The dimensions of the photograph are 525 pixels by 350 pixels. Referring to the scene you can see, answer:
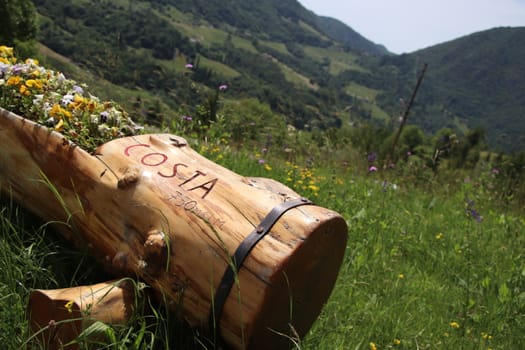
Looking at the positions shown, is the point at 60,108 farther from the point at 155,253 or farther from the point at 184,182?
the point at 155,253

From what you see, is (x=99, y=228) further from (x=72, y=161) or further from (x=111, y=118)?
(x=111, y=118)

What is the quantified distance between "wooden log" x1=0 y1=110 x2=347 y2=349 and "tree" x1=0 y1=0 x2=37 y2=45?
92.0ft

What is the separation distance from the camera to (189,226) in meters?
1.83

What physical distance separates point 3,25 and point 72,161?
1229 inches

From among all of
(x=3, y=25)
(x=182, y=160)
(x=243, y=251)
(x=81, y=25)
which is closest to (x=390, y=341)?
(x=243, y=251)

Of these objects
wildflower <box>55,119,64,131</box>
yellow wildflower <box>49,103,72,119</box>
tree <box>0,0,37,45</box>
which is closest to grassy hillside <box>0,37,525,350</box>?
yellow wildflower <box>49,103,72,119</box>

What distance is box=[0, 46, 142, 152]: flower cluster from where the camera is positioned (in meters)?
2.34

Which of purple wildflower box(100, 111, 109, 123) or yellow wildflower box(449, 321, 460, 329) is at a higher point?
purple wildflower box(100, 111, 109, 123)

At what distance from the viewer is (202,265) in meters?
1.77

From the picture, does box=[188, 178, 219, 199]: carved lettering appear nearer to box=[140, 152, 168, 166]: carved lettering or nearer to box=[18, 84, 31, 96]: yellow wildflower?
box=[140, 152, 168, 166]: carved lettering

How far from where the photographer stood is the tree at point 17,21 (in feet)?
88.0

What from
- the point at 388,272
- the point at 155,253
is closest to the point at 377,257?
the point at 388,272

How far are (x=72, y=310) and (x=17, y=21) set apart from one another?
32765 millimetres

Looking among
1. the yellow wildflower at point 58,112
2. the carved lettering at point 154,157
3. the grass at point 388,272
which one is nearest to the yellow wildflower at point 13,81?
the yellow wildflower at point 58,112
